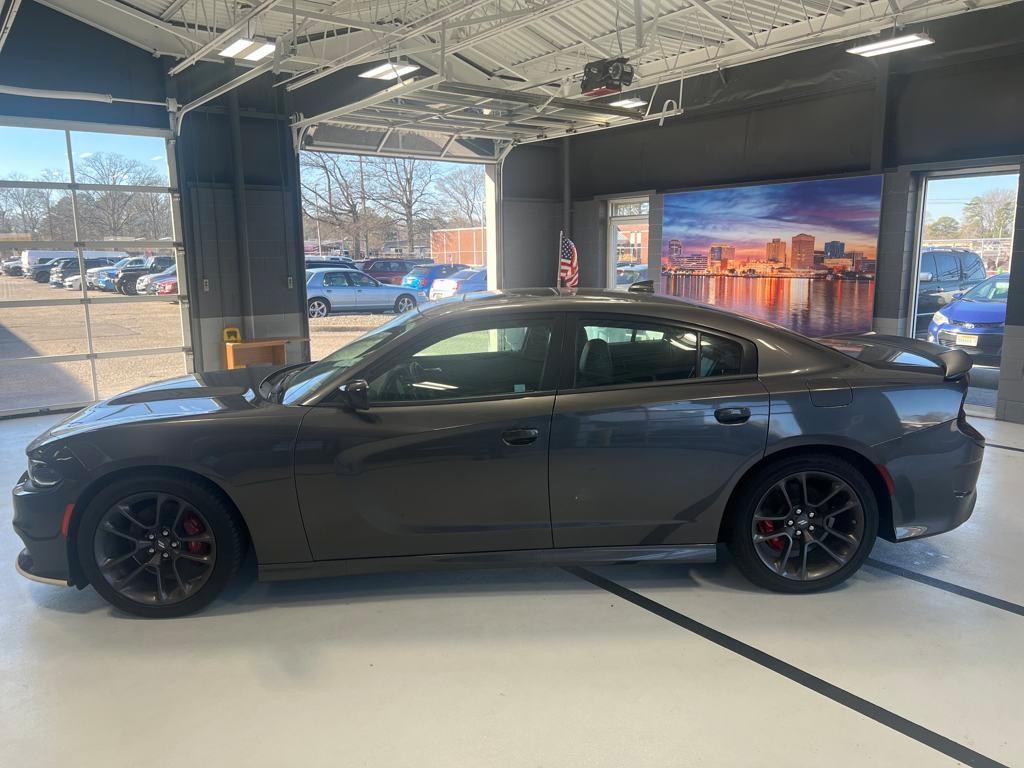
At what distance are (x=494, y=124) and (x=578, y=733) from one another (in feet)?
25.3

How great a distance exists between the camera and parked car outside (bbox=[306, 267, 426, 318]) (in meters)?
13.8

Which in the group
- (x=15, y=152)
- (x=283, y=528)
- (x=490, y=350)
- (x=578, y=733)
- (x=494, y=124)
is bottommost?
(x=578, y=733)

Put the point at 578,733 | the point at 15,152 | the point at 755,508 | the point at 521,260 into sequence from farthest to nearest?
the point at 521,260
the point at 15,152
the point at 755,508
the point at 578,733

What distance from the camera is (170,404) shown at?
3215mm

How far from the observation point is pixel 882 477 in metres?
3.21

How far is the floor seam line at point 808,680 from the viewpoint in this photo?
7.42 ft

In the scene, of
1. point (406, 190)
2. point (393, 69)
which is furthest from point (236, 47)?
point (406, 190)

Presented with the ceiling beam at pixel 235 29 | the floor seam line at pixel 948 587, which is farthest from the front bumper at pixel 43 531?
the floor seam line at pixel 948 587

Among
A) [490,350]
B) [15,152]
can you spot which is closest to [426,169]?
[15,152]

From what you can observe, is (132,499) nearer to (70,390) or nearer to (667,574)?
(667,574)

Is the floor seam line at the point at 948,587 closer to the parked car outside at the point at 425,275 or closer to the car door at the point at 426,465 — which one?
the car door at the point at 426,465

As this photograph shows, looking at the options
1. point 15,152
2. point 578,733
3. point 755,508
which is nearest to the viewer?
point 578,733

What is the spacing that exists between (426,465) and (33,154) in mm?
7003

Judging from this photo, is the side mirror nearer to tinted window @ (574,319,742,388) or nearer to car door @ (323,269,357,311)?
tinted window @ (574,319,742,388)
